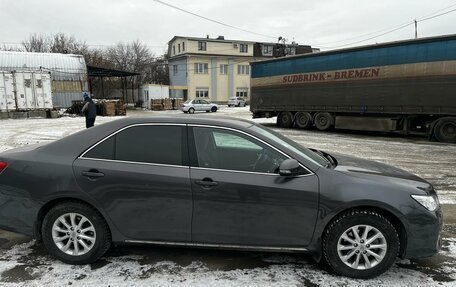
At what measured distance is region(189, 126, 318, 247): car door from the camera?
3.29 m

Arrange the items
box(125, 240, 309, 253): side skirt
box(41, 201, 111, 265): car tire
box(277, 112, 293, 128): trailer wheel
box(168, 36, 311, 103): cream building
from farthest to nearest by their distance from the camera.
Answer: box(168, 36, 311, 103): cream building, box(277, 112, 293, 128): trailer wheel, box(41, 201, 111, 265): car tire, box(125, 240, 309, 253): side skirt

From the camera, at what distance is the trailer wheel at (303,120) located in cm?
1814

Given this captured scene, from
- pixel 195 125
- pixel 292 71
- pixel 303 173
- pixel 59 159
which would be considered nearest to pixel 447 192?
pixel 303 173

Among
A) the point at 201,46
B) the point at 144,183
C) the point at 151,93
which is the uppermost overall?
the point at 201,46

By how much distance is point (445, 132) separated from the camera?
1322 centimetres

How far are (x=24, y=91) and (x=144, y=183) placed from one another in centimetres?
2615

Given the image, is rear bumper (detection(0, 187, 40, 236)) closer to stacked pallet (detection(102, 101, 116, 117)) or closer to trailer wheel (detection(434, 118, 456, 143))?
trailer wheel (detection(434, 118, 456, 143))

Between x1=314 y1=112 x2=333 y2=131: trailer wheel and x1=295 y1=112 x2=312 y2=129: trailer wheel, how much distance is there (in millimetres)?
501

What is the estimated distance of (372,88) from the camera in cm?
1488

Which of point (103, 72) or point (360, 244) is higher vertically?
point (103, 72)

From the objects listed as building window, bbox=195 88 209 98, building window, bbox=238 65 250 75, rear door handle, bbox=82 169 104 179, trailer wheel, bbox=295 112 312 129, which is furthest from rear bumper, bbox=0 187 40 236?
building window, bbox=238 65 250 75

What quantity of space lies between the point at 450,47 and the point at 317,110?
6.40 metres

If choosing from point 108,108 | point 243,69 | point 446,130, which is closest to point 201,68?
point 243,69

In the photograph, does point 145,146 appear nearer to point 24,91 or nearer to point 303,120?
point 303,120
